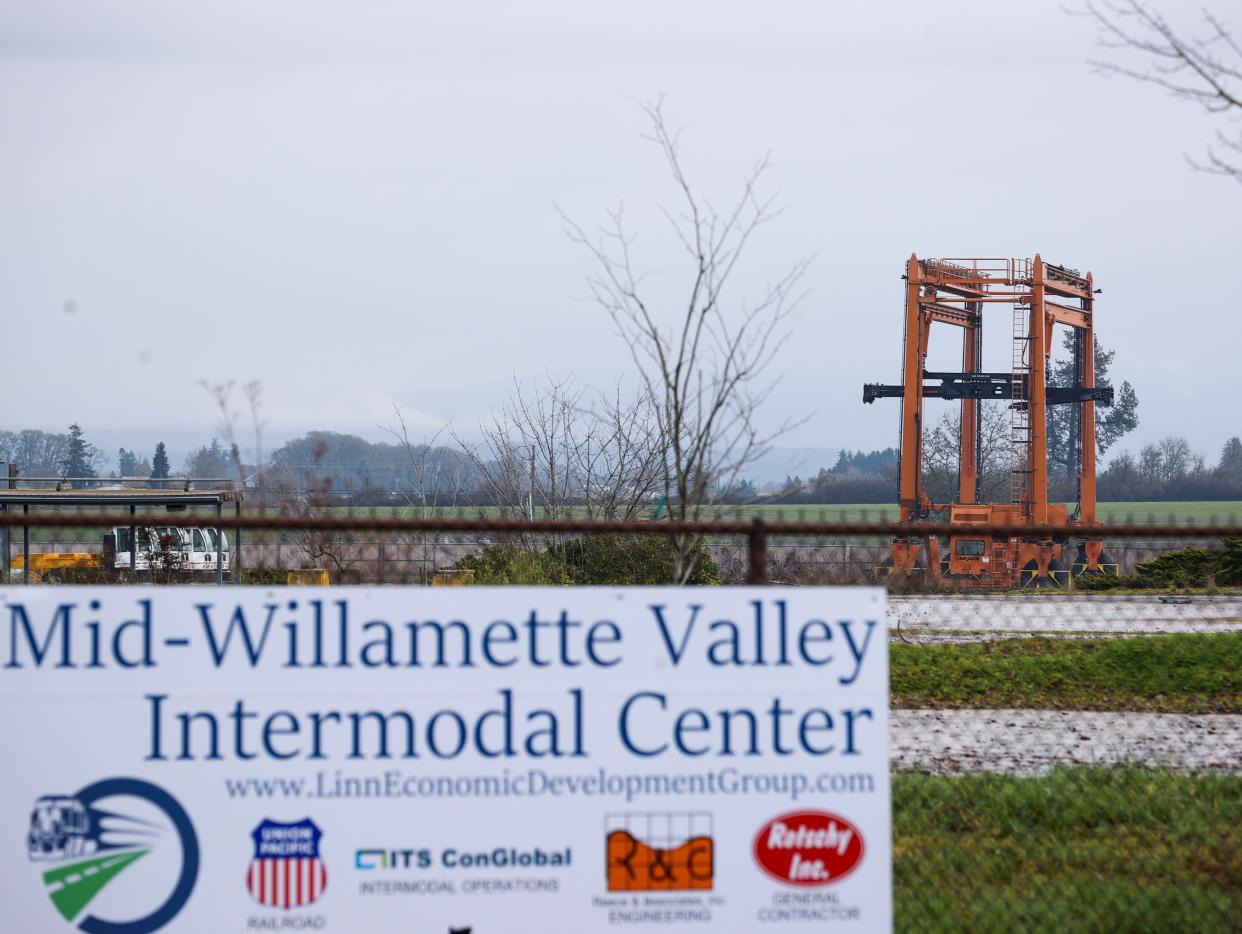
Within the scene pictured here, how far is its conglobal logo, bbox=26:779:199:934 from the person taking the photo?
3.94m

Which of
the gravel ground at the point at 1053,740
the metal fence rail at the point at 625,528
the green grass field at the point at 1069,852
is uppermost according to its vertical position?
the metal fence rail at the point at 625,528

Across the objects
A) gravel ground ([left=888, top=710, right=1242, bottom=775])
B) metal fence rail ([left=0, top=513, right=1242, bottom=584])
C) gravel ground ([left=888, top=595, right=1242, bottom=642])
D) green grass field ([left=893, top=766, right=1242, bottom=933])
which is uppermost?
metal fence rail ([left=0, top=513, right=1242, bottom=584])

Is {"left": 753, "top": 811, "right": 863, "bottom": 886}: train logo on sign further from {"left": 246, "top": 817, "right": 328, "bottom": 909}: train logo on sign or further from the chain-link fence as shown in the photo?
{"left": 246, "top": 817, "right": 328, "bottom": 909}: train logo on sign

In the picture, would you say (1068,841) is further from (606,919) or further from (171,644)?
(171,644)

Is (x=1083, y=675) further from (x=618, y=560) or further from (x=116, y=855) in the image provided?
(x=116, y=855)

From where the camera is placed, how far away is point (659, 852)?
3975 millimetres

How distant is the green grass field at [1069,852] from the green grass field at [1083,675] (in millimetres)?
3925

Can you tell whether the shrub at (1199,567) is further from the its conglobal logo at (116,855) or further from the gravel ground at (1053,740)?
the its conglobal logo at (116,855)

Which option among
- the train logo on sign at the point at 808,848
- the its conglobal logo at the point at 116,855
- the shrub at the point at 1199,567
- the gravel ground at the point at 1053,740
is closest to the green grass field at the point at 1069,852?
the gravel ground at the point at 1053,740

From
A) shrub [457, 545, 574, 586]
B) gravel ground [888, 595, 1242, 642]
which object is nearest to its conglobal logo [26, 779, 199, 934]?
shrub [457, 545, 574, 586]

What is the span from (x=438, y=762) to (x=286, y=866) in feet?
1.94

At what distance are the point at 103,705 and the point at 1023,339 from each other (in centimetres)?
2729

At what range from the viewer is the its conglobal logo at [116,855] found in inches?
155

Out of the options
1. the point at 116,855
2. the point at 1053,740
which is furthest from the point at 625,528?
the point at 1053,740
